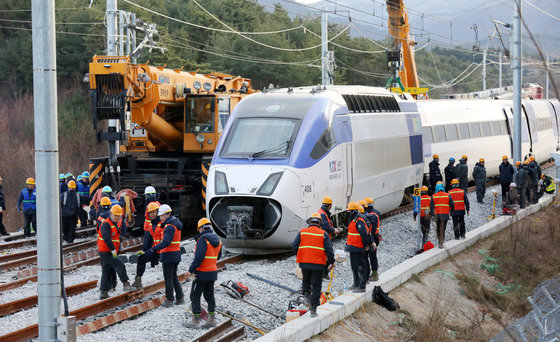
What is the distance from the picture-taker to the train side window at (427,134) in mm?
23391

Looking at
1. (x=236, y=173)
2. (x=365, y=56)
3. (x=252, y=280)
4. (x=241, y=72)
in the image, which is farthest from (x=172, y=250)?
(x=365, y=56)

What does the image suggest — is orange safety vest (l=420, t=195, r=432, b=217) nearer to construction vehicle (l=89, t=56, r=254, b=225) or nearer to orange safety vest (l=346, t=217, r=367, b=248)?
construction vehicle (l=89, t=56, r=254, b=225)

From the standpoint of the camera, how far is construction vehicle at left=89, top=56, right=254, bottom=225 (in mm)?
17062

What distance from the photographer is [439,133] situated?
24.9 m

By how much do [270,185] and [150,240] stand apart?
2.84 meters

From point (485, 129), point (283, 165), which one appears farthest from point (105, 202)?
point (485, 129)

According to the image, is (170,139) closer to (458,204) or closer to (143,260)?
(458,204)

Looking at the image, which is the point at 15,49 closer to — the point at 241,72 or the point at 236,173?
the point at 241,72

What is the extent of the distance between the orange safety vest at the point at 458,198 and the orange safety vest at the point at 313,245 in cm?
719

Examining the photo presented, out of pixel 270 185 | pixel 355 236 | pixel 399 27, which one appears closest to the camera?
pixel 355 236

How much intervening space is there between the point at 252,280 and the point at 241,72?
116ft

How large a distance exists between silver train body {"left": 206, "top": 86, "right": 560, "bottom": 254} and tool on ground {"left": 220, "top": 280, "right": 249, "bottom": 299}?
2.04 metres

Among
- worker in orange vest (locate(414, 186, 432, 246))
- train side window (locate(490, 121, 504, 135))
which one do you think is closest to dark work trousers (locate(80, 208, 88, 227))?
worker in orange vest (locate(414, 186, 432, 246))

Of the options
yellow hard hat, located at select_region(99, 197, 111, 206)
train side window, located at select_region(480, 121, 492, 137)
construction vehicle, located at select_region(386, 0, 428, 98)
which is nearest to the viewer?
yellow hard hat, located at select_region(99, 197, 111, 206)
